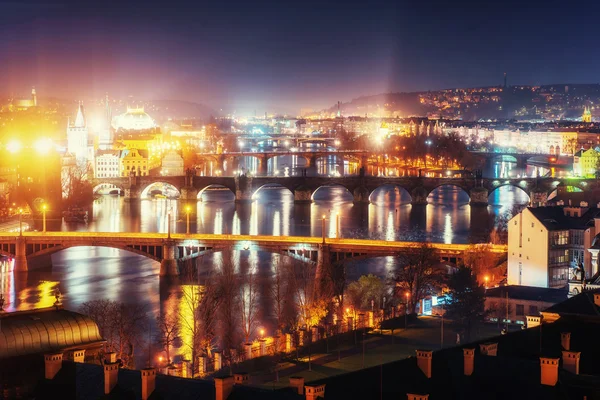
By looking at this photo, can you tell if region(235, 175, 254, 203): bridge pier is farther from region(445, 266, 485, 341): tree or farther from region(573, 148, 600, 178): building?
region(445, 266, 485, 341): tree

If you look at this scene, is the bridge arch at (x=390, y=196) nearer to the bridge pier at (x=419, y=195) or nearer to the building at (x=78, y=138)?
the bridge pier at (x=419, y=195)

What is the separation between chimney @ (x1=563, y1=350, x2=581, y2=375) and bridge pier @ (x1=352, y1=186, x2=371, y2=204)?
102 feet

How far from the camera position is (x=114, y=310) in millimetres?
17234

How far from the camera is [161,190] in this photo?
4544 cm

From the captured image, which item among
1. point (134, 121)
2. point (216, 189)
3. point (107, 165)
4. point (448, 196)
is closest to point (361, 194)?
point (448, 196)

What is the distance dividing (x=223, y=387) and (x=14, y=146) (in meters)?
38.2

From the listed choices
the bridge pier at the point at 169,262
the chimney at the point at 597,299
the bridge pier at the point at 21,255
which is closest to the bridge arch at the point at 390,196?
the bridge pier at the point at 169,262

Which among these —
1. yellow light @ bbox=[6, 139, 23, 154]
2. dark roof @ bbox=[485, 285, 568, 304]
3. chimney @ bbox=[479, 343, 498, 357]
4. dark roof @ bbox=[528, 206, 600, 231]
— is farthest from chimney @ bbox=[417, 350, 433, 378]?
yellow light @ bbox=[6, 139, 23, 154]

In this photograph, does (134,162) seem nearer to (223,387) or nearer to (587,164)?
(587,164)

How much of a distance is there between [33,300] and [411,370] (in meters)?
12.9

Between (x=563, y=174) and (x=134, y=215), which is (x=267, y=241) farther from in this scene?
(x=563, y=174)

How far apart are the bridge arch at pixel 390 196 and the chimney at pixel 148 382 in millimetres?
32808

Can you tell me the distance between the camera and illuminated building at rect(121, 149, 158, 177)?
172ft

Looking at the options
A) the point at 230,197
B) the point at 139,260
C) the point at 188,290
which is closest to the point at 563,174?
the point at 230,197
